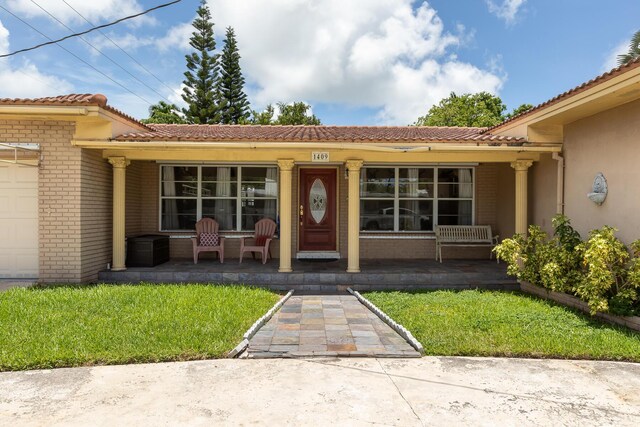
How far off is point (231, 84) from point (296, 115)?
5.21 metres

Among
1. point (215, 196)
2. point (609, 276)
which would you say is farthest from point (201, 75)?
point (609, 276)

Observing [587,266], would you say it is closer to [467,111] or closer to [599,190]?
[599,190]

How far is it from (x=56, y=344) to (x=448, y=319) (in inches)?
185

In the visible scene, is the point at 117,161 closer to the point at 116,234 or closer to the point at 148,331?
the point at 116,234

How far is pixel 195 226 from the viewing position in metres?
10.4

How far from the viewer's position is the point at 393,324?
17.9ft

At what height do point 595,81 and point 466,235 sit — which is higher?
point 595,81

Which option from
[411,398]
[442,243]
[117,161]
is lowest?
[411,398]

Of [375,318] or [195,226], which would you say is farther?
[195,226]

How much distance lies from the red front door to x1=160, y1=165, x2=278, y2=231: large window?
770 mm

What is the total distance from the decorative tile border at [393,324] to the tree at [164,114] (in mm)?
24256

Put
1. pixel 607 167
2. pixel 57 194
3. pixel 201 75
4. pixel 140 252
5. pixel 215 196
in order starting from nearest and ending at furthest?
pixel 607 167, pixel 57 194, pixel 140 252, pixel 215 196, pixel 201 75

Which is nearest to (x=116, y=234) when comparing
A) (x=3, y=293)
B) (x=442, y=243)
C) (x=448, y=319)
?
(x=3, y=293)

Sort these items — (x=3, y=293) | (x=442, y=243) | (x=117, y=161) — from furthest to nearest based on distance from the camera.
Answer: (x=442, y=243)
(x=117, y=161)
(x=3, y=293)
